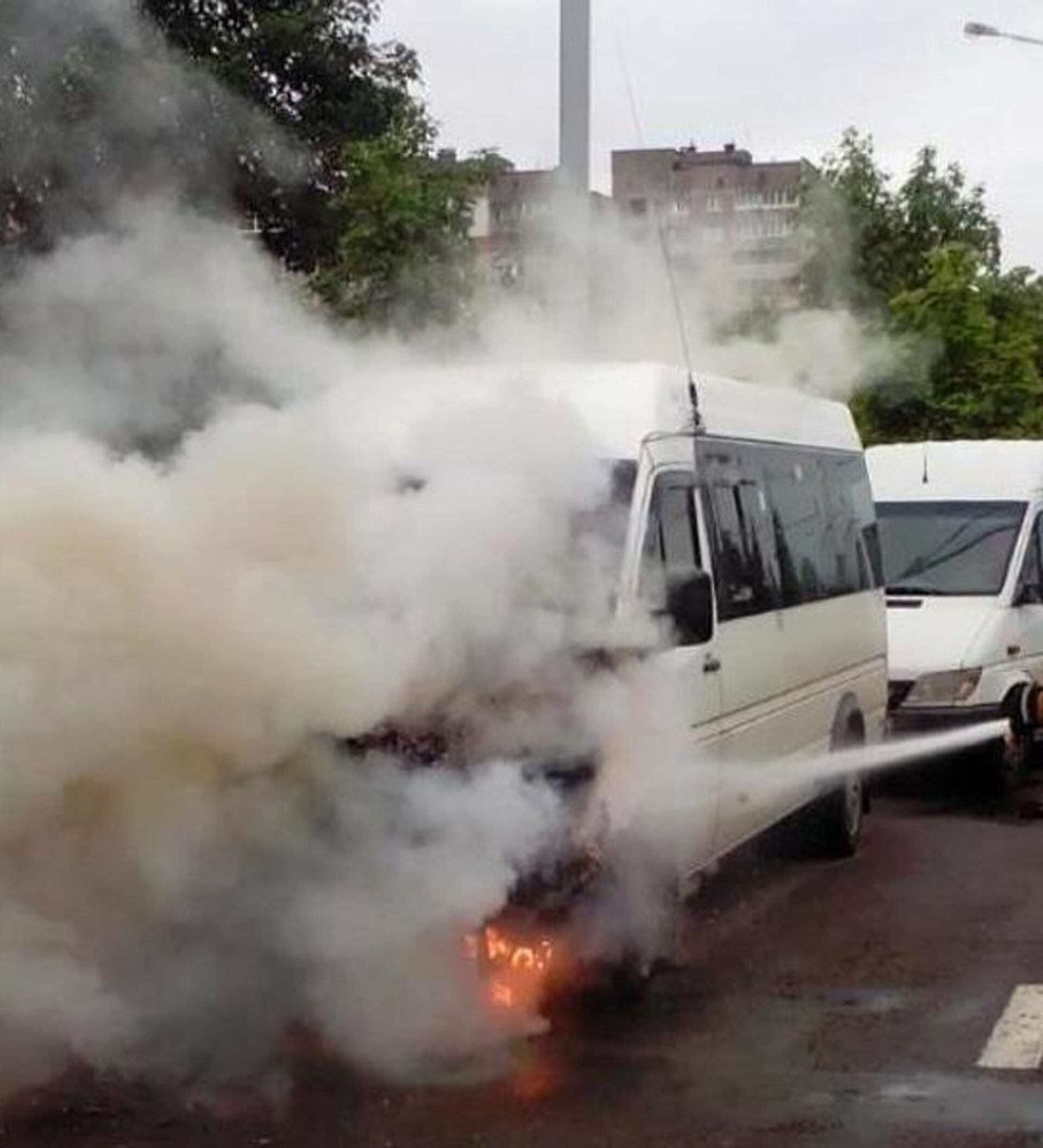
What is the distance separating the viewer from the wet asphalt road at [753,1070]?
6605mm

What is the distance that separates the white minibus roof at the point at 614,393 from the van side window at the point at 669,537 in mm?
220

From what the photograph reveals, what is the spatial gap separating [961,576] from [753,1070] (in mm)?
7775

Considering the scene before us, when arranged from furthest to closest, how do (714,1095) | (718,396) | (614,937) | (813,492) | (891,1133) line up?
(813,492)
(718,396)
(614,937)
(714,1095)
(891,1133)

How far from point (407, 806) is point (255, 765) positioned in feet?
1.85

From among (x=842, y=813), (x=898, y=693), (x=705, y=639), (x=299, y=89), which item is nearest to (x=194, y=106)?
(x=299, y=89)

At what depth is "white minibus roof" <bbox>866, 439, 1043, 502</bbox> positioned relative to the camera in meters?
15.1

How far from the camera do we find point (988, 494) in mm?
15102

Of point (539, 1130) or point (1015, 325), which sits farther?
point (1015, 325)

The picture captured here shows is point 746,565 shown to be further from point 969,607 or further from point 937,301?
point 937,301

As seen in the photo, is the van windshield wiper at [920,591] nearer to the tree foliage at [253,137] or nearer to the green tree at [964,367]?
the tree foliage at [253,137]

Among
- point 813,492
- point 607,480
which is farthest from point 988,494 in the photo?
point 607,480

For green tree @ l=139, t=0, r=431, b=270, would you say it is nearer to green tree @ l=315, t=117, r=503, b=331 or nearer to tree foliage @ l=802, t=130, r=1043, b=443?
green tree @ l=315, t=117, r=503, b=331

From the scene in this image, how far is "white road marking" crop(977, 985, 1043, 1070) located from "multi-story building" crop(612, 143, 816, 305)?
17.2 feet

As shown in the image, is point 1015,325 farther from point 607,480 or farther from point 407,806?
point 407,806
